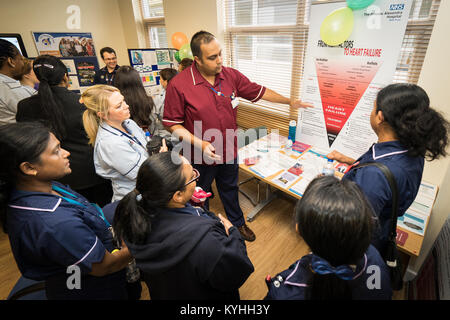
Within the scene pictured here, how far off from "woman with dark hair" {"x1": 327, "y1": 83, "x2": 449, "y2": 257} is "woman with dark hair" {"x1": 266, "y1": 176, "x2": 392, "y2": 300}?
0.36 metres

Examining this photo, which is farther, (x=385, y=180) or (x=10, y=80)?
(x=10, y=80)

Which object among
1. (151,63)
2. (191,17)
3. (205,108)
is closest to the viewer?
(205,108)

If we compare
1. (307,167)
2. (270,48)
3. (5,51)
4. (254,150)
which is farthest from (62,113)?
(270,48)

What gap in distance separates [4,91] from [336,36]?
10.2ft

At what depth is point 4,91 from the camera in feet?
7.10

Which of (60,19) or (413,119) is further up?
(60,19)

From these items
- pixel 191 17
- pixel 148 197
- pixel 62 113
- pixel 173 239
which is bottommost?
pixel 173 239

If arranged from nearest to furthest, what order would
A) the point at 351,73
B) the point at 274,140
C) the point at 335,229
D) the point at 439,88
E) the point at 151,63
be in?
the point at 335,229 < the point at 439,88 < the point at 351,73 < the point at 274,140 < the point at 151,63

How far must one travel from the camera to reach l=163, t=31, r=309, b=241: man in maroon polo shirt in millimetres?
1724

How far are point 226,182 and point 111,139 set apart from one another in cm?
106

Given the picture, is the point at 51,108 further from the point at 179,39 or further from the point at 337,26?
the point at 179,39

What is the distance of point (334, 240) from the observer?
2.13ft
